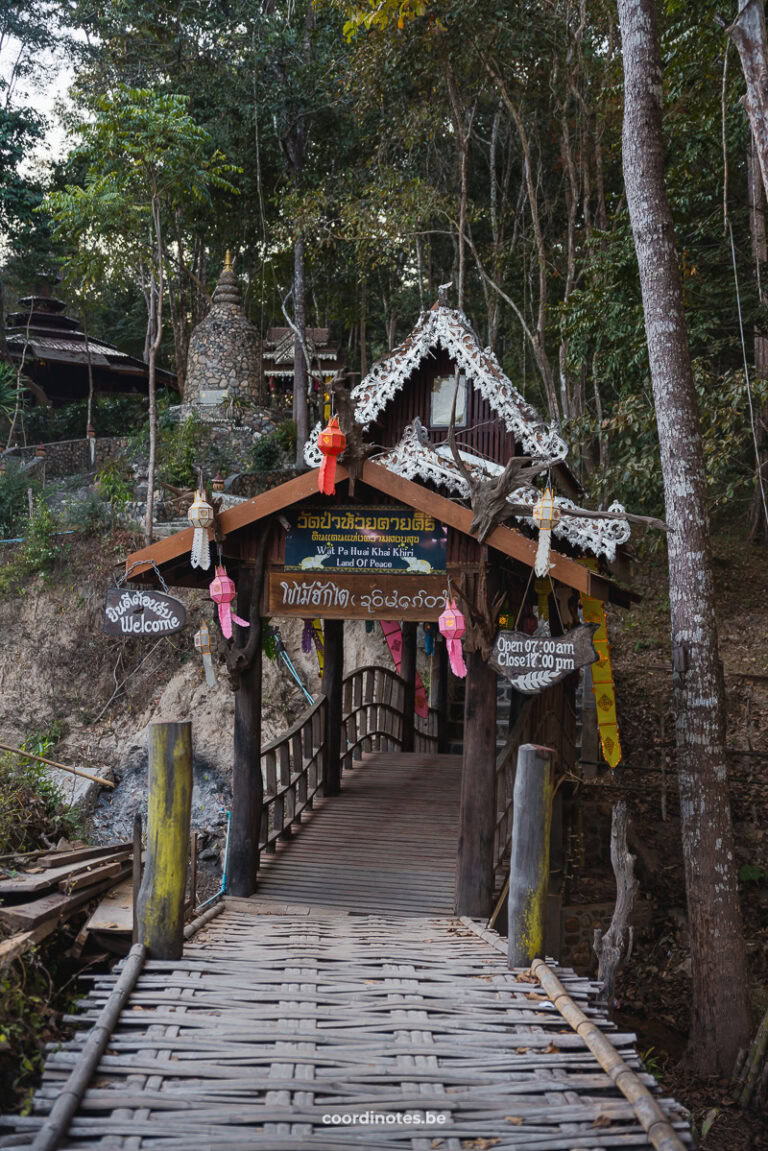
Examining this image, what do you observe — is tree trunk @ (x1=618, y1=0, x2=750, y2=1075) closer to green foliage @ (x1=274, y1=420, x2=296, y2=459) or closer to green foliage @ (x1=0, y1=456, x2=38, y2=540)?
green foliage @ (x1=274, y1=420, x2=296, y2=459)

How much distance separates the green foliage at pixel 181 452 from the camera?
2198cm

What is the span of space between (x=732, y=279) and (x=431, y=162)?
431 inches

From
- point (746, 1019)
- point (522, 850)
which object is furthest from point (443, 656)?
point (522, 850)

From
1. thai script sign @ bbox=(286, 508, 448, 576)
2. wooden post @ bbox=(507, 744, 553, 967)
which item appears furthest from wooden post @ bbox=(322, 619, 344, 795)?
wooden post @ bbox=(507, 744, 553, 967)

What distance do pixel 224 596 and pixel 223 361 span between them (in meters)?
18.0

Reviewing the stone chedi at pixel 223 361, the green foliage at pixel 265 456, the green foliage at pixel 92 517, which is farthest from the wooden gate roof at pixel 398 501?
the stone chedi at pixel 223 361

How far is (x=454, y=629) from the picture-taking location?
729cm

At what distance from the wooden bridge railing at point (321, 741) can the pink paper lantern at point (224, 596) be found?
1.41 metres

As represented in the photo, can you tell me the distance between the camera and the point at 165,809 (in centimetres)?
562

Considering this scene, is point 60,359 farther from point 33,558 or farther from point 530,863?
point 530,863

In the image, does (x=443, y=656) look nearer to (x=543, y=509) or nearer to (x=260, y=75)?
(x=543, y=509)

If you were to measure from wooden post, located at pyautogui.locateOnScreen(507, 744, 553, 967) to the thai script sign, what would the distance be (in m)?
2.51

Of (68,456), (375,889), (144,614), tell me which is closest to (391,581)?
(144,614)

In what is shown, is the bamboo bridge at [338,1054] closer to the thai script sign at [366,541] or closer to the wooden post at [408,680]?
the thai script sign at [366,541]
